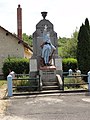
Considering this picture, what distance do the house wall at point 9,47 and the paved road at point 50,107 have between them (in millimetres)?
17795

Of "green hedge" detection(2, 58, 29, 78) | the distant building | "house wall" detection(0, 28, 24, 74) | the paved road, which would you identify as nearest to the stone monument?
the paved road

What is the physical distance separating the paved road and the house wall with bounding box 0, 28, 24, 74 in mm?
17795

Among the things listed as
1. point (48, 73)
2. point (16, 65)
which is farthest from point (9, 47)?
point (48, 73)

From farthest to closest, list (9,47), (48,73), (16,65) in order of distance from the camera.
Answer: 1. (9,47)
2. (16,65)
3. (48,73)

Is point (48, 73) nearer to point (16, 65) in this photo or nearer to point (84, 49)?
point (84, 49)

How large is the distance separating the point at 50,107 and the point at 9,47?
2119 cm

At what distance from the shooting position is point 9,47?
31578mm

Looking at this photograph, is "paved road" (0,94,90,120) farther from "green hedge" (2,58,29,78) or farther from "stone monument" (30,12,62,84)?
"green hedge" (2,58,29,78)

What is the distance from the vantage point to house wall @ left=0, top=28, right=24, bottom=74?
103 feet

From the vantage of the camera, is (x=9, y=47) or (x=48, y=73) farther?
(x=9, y=47)

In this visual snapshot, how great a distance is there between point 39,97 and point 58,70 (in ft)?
15.7

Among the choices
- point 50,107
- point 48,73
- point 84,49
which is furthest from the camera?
point 84,49

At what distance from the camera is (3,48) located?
103ft

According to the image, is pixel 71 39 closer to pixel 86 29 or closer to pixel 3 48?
pixel 3 48
